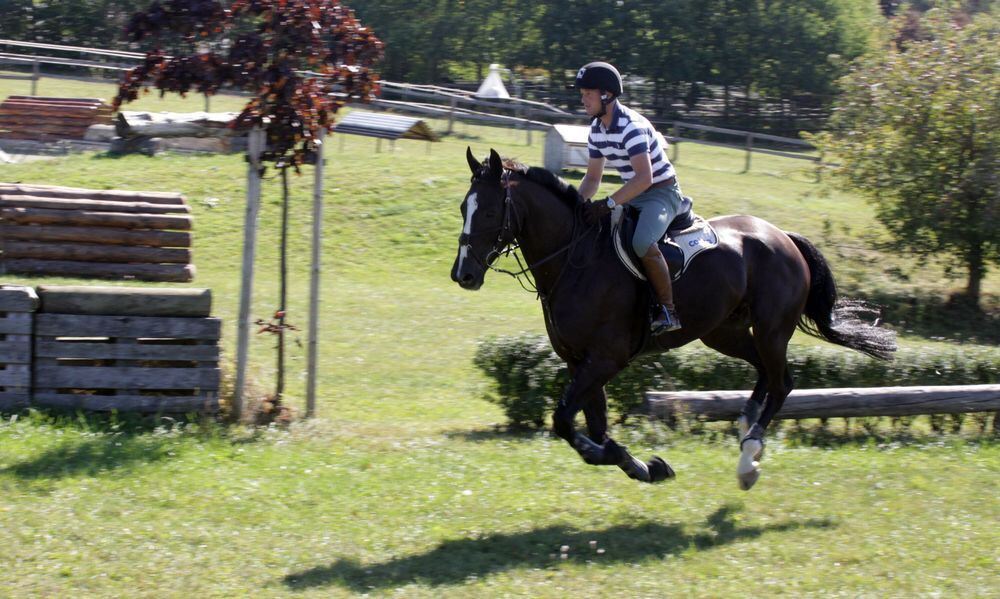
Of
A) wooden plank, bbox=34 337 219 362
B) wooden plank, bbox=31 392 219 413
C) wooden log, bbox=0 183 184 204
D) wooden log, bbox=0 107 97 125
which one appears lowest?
wooden plank, bbox=31 392 219 413

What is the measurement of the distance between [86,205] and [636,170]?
31.9 ft

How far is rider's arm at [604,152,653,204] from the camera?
7230 mm

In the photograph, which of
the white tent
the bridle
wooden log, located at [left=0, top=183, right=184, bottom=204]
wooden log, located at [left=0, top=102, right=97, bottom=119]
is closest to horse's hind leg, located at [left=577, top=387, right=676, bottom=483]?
the bridle

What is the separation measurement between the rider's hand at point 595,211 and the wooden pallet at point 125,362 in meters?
3.37

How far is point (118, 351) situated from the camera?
28.2ft

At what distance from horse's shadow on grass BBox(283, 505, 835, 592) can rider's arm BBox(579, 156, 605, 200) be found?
2485 mm

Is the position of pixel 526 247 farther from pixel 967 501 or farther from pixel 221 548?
pixel 967 501

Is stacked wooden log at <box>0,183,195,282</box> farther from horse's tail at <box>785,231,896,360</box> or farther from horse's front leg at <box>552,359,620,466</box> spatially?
horse's tail at <box>785,231,896,360</box>

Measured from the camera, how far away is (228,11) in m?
8.65

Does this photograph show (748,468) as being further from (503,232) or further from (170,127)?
(170,127)

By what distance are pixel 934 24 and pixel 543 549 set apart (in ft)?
62.9

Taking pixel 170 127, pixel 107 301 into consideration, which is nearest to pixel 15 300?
pixel 107 301

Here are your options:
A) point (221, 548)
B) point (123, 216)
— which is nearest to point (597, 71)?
point (221, 548)

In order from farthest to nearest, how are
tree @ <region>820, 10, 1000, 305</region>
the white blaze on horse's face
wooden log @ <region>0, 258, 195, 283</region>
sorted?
tree @ <region>820, 10, 1000, 305</region> → wooden log @ <region>0, 258, 195, 283</region> → the white blaze on horse's face
